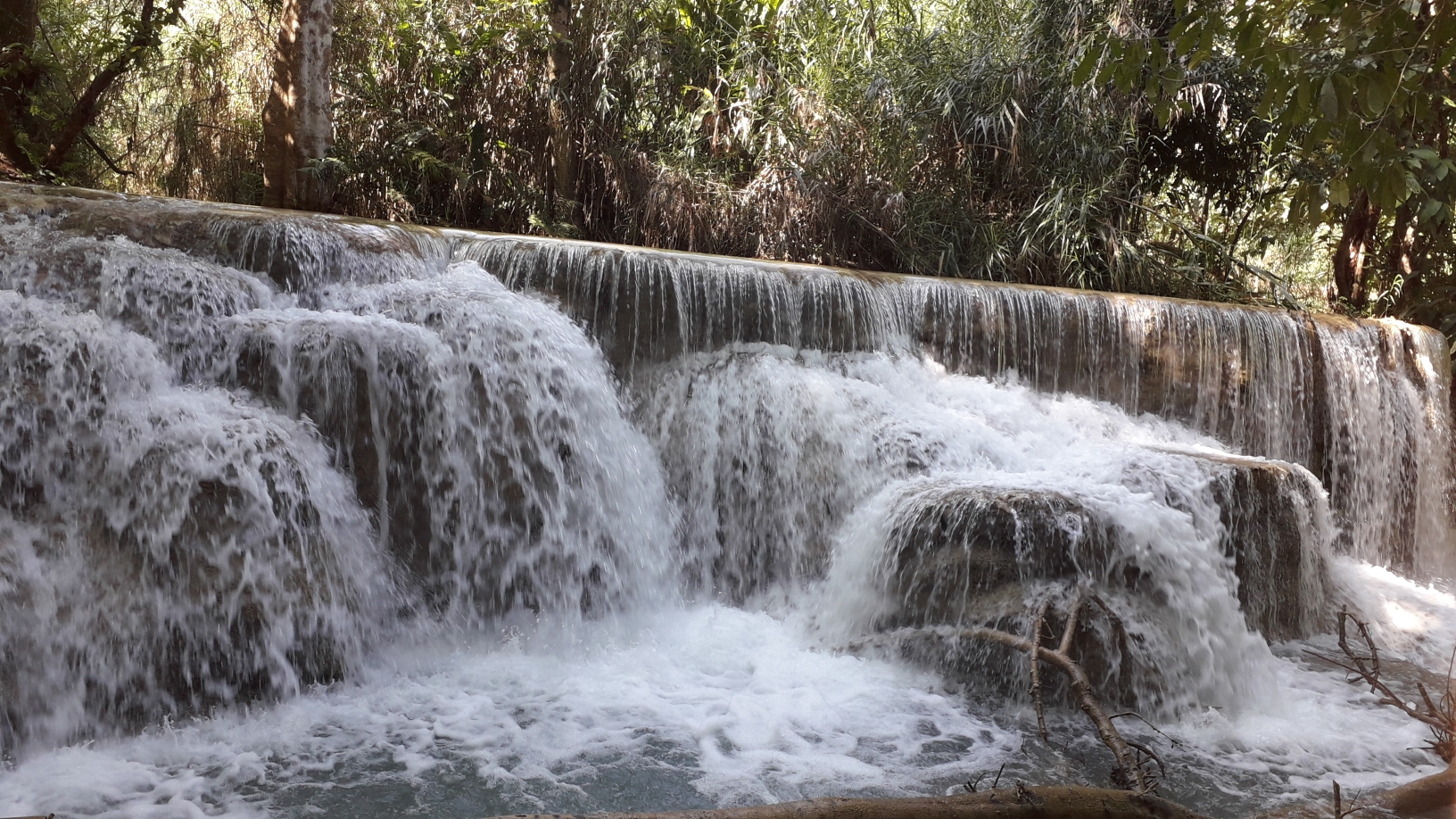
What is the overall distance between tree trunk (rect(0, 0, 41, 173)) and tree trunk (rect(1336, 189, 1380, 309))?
1166 cm

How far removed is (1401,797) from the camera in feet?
8.51

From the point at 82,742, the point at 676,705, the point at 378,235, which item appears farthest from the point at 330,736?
the point at 378,235

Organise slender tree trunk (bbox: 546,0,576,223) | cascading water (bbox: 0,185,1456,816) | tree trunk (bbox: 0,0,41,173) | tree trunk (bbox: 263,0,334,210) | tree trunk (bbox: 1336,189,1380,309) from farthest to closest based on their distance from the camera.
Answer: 1. tree trunk (bbox: 1336,189,1380,309)
2. slender tree trunk (bbox: 546,0,576,223)
3. tree trunk (bbox: 263,0,334,210)
4. tree trunk (bbox: 0,0,41,173)
5. cascading water (bbox: 0,185,1456,816)

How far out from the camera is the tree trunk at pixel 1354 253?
9883 millimetres

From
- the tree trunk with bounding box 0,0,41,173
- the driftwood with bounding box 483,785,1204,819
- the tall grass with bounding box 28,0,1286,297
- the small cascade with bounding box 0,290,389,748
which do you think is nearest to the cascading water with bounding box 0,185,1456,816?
the small cascade with bounding box 0,290,389,748

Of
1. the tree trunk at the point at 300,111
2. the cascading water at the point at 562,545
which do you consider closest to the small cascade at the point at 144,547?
the cascading water at the point at 562,545

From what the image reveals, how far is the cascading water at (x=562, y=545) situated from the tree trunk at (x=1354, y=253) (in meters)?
4.65

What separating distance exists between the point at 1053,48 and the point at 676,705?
793 centimetres

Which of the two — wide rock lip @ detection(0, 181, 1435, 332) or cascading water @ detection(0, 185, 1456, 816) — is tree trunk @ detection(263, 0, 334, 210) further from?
cascading water @ detection(0, 185, 1456, 816)

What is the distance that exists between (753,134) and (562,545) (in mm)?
5886

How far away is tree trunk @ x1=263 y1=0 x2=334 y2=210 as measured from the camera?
8172 mm

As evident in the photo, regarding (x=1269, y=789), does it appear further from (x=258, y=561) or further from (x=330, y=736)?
(x=258, y=561)

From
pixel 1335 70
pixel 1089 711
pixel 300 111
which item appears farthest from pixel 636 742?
pixel 300 111

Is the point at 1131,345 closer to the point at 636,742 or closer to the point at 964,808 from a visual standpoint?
the point at 636,742
